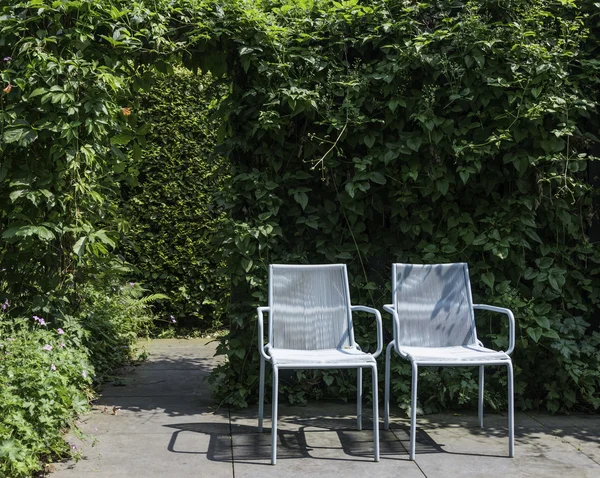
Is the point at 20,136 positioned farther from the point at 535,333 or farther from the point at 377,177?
the point at 535,333

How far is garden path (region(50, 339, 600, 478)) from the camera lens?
11.4ft

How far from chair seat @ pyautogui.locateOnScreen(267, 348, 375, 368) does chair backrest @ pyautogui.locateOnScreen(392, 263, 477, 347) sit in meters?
0.42

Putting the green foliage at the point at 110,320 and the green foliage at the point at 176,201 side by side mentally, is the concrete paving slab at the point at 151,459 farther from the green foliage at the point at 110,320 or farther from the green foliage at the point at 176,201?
the green foliage at the point at 176,201

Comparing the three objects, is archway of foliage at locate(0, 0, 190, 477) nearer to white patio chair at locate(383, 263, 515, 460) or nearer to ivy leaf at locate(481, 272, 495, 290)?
white patio chair at locate(383, 263, 515, 460)

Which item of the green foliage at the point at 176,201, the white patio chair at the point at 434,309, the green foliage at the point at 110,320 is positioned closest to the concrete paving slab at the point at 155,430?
the green foliage at the point at 110,320

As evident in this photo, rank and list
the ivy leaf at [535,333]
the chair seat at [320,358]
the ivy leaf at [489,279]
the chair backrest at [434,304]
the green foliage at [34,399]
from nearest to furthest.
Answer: the green foliage at [34,399]
the chair seat at [320,358]
the chair backrest at [434,304]
the ivy leaf at [535,333]
the ivy leaf at [489,279]

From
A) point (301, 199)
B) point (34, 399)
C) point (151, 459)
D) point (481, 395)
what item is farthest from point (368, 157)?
point (34, 399)

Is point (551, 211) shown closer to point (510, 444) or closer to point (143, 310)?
point (510, 444)

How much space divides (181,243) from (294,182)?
2.72 m

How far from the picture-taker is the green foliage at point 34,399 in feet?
9.97

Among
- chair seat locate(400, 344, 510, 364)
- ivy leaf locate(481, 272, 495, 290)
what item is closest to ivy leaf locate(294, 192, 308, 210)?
chair seat locate(400, 344, 510, 364)

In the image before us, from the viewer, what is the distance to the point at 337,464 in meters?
3.59

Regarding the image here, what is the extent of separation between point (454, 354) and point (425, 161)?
1.26m

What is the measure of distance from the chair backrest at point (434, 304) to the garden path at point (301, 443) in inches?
20.3
